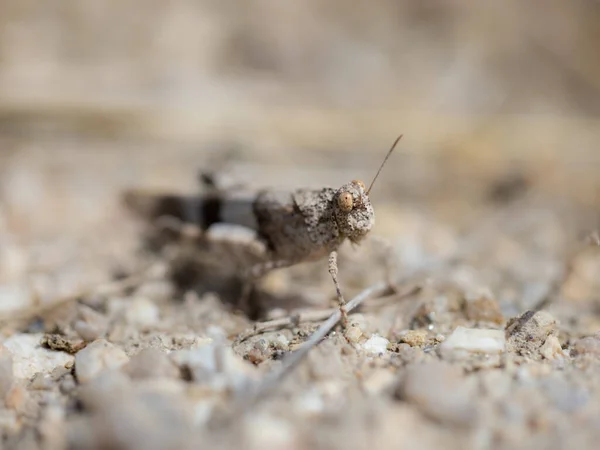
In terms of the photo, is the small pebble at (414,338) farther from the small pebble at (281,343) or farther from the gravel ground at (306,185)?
the small pebble at (281,343)

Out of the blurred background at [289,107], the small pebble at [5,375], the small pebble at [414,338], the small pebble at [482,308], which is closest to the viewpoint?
the small pebble at [5,375]

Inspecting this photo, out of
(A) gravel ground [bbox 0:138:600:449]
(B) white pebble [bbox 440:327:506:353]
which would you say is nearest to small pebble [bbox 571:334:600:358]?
(A) gravel ground [bbox 0:138:600:449]

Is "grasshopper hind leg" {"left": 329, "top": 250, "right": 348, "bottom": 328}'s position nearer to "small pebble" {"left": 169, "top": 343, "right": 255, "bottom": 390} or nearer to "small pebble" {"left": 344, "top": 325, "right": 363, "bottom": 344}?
"small pebble" {"left": 344, "top": 325, "right": 363, "bottom": 344}

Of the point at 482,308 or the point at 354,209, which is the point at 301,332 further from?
the point at 482,308

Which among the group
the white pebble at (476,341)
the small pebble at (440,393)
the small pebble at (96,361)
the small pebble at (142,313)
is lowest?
the small pebble at (440,393)

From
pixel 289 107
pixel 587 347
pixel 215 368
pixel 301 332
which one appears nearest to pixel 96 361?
pixel 215 368

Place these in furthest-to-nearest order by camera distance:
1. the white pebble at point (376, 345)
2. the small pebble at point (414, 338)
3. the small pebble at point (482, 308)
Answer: the small pebble at point (482, 308) → the small pebble at point (414, 338) → the white pebble at point (376, 345)

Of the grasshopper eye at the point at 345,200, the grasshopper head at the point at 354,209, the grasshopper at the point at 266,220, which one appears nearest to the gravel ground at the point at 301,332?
the grasshopper at the point at 266,220

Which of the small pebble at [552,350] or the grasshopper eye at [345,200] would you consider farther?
the grasshopper eye at [345,200]
